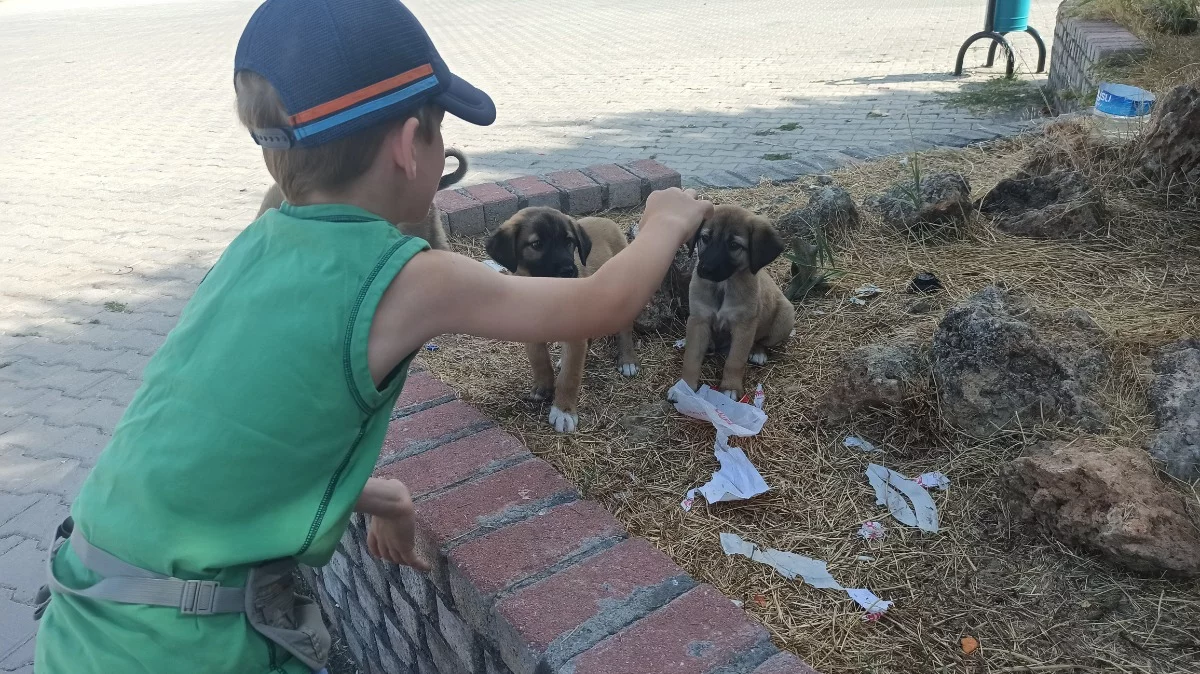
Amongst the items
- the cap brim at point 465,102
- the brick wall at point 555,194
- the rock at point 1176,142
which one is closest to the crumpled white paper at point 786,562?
the cap brim at point 465,102

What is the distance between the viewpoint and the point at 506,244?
11.3 feet

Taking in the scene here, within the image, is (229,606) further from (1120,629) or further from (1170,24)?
(1170,24)

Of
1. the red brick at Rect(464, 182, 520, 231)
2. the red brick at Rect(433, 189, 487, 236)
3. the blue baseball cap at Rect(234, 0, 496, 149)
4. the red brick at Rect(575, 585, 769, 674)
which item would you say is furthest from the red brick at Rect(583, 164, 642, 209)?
the blue baseball cap at Rect(234, 0, 496, 149)

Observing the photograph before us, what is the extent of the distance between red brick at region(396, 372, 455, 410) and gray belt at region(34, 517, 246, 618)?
139 cm

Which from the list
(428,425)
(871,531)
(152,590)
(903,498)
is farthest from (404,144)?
(903,498)

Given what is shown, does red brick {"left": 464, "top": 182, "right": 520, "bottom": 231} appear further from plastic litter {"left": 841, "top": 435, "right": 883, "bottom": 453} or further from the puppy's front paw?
plastic litter {"left": 841, "top": 435, "right": 883, "bottom": 453}

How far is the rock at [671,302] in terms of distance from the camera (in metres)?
4.04

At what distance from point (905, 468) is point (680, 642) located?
1317mm

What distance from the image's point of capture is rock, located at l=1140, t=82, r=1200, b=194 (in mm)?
4055

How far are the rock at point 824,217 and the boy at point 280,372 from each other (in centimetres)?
313

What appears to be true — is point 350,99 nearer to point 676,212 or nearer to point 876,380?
point 676,212

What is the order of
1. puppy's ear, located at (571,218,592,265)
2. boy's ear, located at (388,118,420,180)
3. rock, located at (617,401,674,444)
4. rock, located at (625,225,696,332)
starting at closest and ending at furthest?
1. boy's ear, located at (388,118,420,180)
2. rock, located at (617,401,674,444)
3. puppy's ear, located at (571,218,592,265)
4. rock, located at (625,225,696,332)

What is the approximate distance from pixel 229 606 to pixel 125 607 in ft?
0.57

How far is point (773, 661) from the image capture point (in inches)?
69.1
